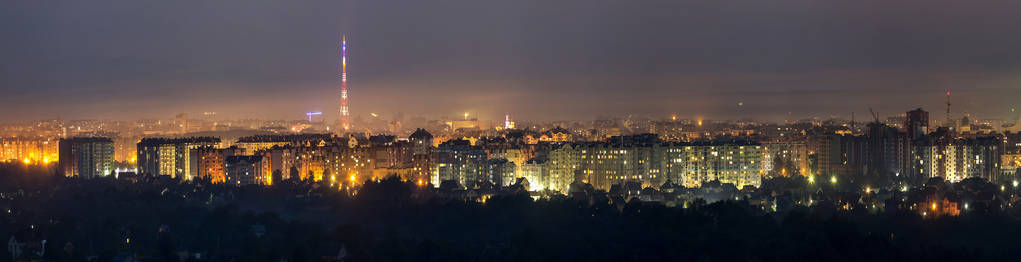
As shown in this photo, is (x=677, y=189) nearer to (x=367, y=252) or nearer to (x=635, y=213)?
(x=635, y=213)

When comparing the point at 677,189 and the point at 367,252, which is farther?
the point at 677,189

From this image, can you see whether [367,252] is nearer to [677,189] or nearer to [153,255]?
[153,255]

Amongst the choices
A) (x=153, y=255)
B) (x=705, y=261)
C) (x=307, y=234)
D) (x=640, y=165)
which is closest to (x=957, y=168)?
(x=640, y=165)

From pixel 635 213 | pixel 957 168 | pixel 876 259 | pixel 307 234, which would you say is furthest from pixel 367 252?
pixel 957 168

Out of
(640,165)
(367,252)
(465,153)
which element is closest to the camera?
(367,252)

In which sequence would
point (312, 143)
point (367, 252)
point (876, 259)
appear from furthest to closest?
point (312, 143) < point (367, 252) < point (876, 259)

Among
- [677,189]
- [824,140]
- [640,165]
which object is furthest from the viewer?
[824,140]
